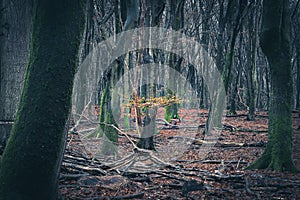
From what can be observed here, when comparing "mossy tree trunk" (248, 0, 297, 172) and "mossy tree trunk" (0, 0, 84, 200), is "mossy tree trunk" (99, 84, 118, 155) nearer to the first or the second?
"mossy tree trunk" (248, 0, 297, 172)

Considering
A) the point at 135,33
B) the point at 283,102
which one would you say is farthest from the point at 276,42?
the point at 135,33

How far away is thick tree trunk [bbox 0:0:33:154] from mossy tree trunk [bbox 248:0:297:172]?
15.4ft

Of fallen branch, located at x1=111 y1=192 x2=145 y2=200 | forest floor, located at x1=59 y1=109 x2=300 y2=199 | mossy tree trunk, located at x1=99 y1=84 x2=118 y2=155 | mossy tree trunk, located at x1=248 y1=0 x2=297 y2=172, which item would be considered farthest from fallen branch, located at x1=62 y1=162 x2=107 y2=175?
mossy tree trunk, located at x1=248 y1=0 x2=297 y2=172

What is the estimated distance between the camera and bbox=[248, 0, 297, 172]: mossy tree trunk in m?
6.23

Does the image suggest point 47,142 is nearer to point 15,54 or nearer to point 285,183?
point 15,54

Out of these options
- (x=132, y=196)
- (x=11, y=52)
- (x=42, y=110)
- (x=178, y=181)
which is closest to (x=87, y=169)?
(x=132, y=196)

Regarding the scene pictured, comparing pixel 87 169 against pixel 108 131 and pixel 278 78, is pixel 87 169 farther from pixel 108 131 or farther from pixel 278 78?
pixel 278 78

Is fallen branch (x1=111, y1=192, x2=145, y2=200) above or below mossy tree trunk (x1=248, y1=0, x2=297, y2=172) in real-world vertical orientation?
below

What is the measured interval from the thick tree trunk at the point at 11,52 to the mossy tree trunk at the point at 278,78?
4.69 meters

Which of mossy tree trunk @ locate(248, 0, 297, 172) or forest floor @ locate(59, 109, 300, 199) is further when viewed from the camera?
mossy tree trunk @ locate(248, 0, 297, 172)

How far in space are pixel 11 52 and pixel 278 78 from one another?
5256 millimetres

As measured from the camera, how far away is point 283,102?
647cm

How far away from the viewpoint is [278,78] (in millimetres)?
6441

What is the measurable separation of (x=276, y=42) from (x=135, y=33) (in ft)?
11.7
